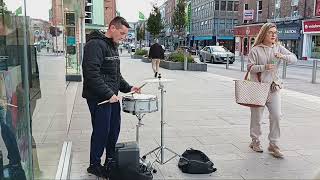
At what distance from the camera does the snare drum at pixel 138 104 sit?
462 centimetres

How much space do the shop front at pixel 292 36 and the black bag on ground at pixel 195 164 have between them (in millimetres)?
38955

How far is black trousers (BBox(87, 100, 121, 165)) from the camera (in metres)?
4.62

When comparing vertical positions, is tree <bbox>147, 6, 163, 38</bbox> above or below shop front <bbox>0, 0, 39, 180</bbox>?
above

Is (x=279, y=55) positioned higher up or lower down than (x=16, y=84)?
higher up

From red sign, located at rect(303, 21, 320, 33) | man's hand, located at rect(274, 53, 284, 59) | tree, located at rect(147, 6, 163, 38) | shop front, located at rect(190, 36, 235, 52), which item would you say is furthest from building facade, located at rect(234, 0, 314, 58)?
man's hand, located at rect(274, 53, 284, 59)

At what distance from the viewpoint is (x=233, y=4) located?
2992 inches

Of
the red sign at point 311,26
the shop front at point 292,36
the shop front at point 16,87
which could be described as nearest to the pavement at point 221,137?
the shop front at point 16,87

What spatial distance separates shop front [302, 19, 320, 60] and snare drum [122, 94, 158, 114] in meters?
37.2

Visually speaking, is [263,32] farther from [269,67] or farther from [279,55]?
[269,67]

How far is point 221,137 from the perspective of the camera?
6855 mm

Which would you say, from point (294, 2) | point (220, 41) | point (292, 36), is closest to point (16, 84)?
point (292, 36)

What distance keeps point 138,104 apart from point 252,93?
1.85 metres

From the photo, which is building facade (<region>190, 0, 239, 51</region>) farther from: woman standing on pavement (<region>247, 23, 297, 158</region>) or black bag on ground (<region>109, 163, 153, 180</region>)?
black bag on ground (<region>109, 163, 153, 180</region>)

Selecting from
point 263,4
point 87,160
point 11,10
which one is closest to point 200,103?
point 87,160
